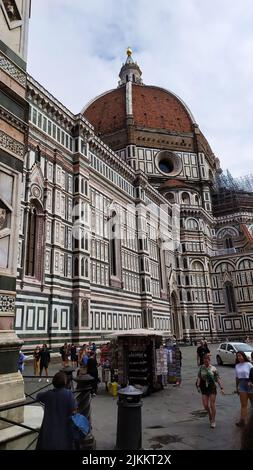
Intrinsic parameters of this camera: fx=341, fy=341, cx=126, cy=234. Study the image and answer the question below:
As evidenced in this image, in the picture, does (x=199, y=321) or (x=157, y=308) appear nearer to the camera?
(x=157, y=308)

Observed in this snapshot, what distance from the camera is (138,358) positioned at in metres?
12.0

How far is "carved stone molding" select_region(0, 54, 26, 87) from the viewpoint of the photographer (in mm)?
6279

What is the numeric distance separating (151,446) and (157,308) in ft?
105

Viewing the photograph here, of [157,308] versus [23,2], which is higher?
[23,2]

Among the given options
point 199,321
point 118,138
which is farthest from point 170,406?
point 118,138

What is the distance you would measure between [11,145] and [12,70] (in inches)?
59.2

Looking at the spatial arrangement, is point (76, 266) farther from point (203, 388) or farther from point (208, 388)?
point (208, 388)

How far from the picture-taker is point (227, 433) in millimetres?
6582

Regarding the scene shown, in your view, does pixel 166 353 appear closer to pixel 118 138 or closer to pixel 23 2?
pixel 23 2

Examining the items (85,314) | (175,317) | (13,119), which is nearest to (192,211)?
(175,317)

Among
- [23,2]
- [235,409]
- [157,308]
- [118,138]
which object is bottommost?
[235,409]

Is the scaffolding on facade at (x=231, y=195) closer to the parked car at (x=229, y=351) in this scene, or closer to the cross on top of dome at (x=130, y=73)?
the cross on top of dome at (x=130, y=73)
